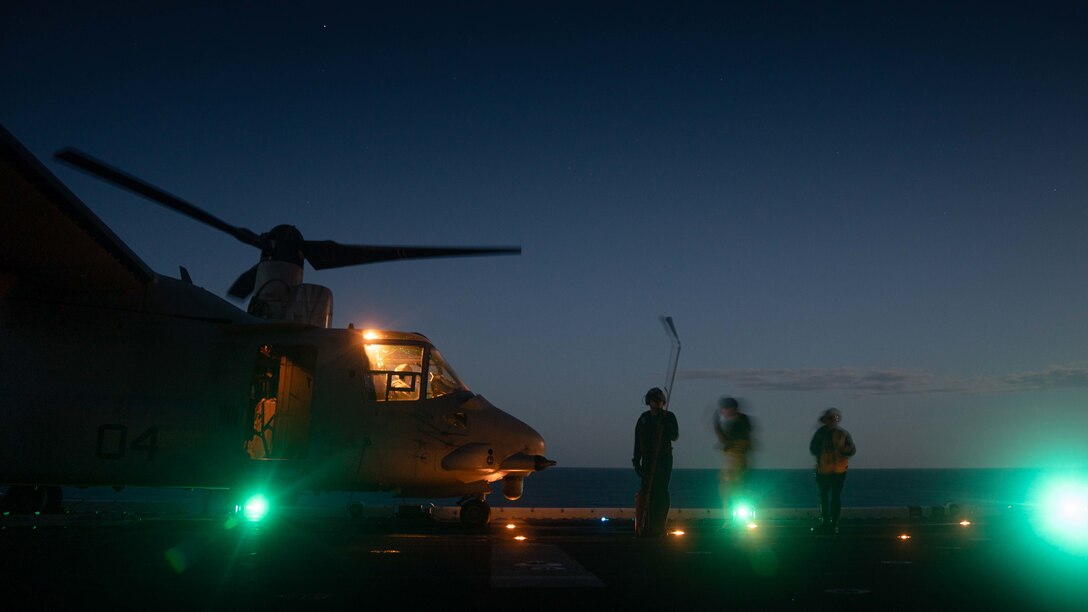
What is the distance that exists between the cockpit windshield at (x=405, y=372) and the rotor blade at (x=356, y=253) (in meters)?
2.30

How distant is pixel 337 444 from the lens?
12.3 metres

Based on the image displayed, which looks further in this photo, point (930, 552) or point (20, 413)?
point (20, 413)

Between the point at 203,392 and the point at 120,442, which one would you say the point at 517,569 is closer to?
the point at 203,392

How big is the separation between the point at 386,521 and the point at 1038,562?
10506mm

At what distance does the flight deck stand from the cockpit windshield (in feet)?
7.52

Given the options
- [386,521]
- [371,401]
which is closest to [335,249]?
[371,401]

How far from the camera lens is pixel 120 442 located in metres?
11.1

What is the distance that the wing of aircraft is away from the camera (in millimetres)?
7520

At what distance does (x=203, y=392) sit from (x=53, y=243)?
327 cm

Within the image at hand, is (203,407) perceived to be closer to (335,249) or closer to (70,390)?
(70,390)

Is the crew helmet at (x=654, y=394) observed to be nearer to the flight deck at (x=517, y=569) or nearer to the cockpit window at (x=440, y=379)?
the flight deck at (x=517, y=569)

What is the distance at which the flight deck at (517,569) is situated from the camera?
5.32 m

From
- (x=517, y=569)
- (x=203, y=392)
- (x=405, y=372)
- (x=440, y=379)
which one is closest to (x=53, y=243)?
(x=203, y=392)

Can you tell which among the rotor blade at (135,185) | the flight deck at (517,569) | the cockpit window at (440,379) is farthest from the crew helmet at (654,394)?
the rotor blade at (135,185)
